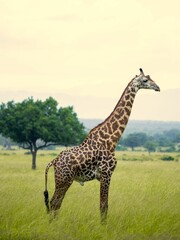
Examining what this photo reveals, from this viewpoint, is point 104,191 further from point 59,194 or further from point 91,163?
point 59,194

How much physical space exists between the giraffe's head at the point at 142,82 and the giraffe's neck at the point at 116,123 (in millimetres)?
137

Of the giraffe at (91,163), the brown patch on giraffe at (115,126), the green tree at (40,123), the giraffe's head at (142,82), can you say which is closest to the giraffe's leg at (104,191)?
the giraffe at (91,163)

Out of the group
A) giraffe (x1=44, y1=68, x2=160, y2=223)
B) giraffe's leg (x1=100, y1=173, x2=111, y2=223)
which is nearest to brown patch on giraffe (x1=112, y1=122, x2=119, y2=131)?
giraffe (x1=44, y1=68, x2=160, y2=223)

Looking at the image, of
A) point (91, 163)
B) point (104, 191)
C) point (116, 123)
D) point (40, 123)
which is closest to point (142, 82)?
point (116, 123)

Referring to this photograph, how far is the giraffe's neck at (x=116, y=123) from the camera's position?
13.0 meters

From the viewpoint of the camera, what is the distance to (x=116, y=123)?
13.3 m

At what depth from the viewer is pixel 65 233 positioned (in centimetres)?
1112

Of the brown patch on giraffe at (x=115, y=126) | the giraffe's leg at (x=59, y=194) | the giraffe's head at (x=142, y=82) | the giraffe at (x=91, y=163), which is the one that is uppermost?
the giraffe's head at (x=142, y=82)

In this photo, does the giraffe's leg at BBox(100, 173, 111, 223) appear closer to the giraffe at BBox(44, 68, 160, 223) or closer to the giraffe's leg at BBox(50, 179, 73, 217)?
the giraffe at BBox(44, 68, 160, 223)

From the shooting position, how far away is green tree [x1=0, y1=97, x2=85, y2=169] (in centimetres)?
4450

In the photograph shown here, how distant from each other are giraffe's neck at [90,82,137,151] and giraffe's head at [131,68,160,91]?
0.14 metres

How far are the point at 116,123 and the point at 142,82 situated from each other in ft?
4.29

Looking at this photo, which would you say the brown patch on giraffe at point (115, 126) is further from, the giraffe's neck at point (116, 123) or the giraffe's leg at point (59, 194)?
the giraffe's leg at point (59, 194)

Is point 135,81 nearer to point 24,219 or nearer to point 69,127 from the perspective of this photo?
point 24,219
